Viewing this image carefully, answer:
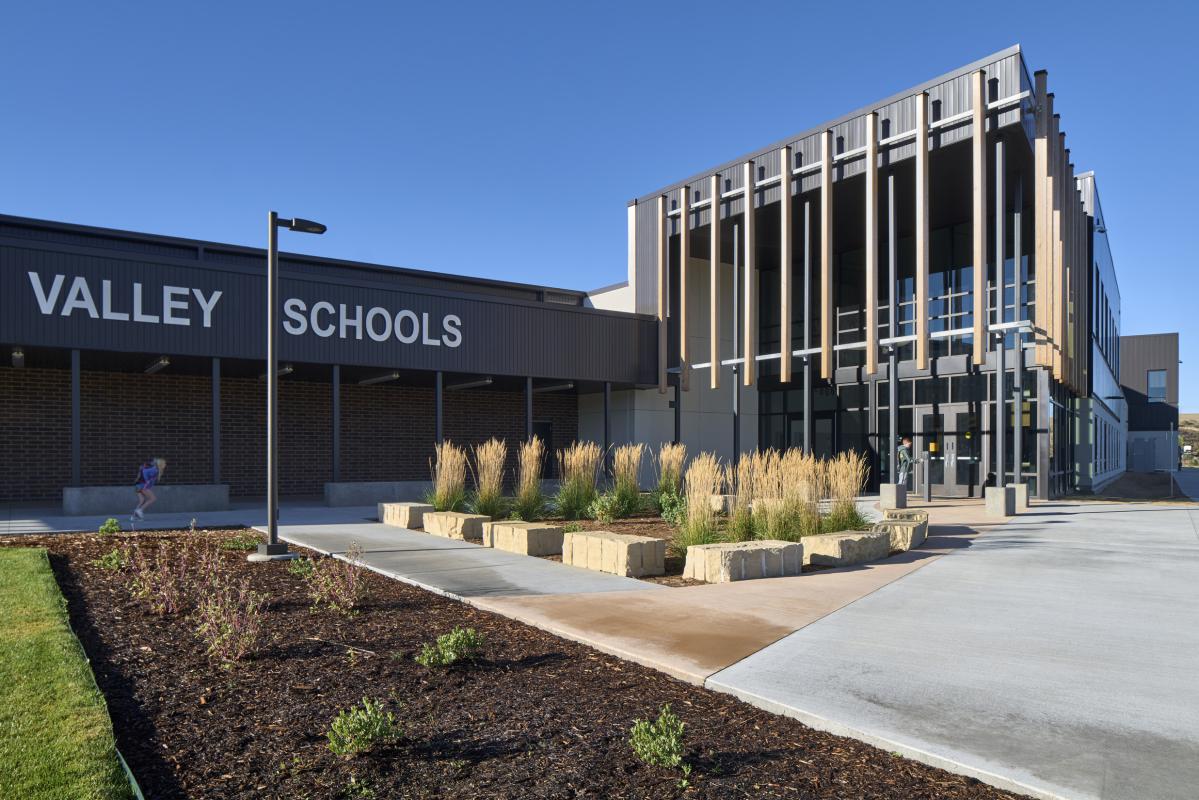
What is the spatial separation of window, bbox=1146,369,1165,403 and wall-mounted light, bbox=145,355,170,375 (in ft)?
204

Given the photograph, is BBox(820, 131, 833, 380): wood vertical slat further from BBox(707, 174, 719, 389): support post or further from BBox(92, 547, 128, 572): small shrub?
BBox(92, 547, 128, 572): small shrub

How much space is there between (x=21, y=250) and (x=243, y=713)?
14898 mm

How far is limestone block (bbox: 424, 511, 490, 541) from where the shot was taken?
37.5 feet

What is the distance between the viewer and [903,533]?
35.1 ft

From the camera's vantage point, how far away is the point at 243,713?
13.3 ft

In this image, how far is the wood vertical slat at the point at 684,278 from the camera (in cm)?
2375

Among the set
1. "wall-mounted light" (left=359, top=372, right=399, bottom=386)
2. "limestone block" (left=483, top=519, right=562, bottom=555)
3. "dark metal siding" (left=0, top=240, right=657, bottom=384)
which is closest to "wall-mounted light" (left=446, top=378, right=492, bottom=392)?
"dark metal siding" (left=0, top=240, right=657, bottom=384)

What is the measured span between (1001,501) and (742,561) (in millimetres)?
9362

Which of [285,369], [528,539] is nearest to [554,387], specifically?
[285,369]

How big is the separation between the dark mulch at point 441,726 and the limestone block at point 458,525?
549 cm

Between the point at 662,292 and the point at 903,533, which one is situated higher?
the point at 662,292

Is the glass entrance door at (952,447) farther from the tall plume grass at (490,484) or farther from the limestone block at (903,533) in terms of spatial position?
the tall plume grass at (490,484)

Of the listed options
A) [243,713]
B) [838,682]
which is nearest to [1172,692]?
[838,682]

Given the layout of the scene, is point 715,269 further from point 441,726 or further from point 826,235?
point 441,726
